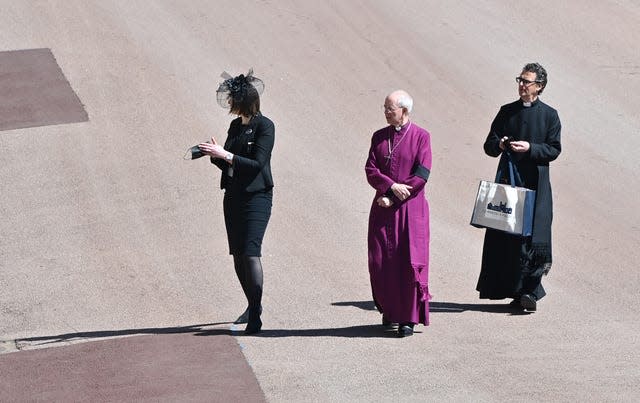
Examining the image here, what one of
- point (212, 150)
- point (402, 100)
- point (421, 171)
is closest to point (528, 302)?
point (421, 171)

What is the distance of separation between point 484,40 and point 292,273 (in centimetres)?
675

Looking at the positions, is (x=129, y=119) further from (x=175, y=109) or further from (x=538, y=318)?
(x=538, y=318)

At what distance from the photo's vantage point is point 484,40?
51.1 feet

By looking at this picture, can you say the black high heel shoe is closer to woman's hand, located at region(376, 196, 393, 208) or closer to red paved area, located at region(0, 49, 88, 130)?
woman's hand, located at region(376, 196, 393, 208)

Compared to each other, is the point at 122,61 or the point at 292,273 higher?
the point at 122,61

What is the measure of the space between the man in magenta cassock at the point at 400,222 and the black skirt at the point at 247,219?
83cm

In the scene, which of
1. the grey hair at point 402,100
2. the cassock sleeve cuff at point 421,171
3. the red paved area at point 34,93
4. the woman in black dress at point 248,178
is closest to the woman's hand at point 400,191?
the cassock sleeve cuff at point 421,171

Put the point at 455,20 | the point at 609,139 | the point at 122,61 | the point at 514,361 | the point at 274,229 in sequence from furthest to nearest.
→ the point at 455,20
the point at 122,61
the point at 609,139
the point at 274,229
the point at 514,361

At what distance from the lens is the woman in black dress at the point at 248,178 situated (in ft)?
27.5

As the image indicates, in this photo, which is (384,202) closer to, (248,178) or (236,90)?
(248,178)

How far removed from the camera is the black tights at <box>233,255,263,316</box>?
8.51 metres

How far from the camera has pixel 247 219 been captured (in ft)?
27.7

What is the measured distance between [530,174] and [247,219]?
2.28 meters

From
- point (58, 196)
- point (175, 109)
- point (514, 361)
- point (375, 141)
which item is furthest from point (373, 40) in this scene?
point (514, 361)
